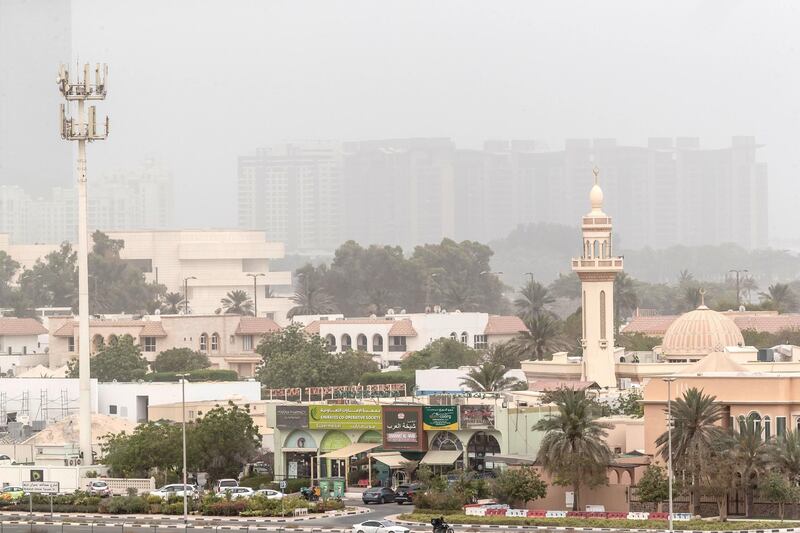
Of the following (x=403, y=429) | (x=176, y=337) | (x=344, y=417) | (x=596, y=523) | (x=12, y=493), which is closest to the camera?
(x=596, y=523)

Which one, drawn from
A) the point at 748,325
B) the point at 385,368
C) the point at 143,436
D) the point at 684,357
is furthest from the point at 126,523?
the point at 748,325

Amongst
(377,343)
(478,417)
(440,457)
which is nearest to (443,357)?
(377,343)

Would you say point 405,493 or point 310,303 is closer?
point 405,493

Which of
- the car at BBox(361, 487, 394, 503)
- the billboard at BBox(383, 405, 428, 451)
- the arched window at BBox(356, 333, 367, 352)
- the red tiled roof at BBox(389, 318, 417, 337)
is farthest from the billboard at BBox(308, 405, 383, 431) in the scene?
the arched window at BBox(356, 333, 367, 352)

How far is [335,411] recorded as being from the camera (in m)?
72.9

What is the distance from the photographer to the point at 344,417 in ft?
238

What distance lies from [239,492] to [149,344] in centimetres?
7115

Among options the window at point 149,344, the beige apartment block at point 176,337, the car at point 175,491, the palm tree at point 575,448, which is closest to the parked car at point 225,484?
the car at point 175,491

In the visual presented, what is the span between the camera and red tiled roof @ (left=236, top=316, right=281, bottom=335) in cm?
14449

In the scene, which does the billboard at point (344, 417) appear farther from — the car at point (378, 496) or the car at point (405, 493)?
the car at point (378, 496)

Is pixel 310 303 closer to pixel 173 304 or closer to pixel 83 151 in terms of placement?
pixel 173 304

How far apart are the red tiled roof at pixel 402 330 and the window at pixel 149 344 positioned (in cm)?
1637

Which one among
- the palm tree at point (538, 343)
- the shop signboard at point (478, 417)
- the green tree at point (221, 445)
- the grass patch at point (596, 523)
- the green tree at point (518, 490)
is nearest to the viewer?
the grass patch at point (596, 523)

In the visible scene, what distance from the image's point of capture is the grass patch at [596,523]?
56.0 m
